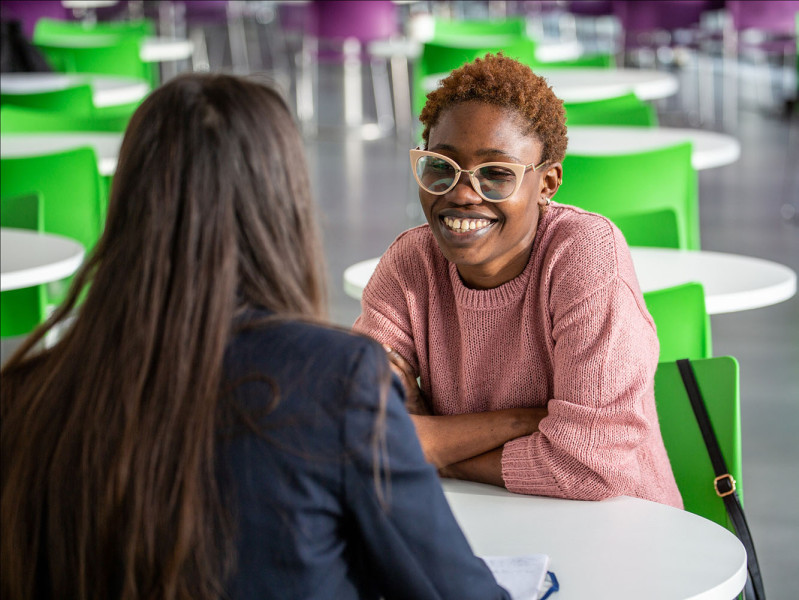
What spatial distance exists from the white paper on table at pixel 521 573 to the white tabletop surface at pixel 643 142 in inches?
92.1

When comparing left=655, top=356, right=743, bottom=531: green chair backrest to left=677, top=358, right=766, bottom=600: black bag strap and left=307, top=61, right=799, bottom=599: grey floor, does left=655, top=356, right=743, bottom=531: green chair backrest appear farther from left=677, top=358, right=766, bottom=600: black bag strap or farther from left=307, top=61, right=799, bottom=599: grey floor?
left=307, top=61, right=799, bottom=599: grey floor

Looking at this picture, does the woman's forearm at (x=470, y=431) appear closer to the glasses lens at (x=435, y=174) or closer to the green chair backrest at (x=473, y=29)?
the glasses lens at (x=435, y=174)

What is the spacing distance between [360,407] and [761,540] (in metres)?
2.23

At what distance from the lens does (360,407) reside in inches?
41.3

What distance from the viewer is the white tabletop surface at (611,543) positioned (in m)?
1.33

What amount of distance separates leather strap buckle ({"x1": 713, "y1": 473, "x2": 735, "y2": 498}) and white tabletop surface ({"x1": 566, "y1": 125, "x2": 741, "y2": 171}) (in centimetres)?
181

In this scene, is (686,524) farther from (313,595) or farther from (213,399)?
(213,399)

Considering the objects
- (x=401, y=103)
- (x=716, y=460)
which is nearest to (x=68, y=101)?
(x=716, y=460)

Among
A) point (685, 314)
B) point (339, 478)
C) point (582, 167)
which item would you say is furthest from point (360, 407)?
point (582, 167)

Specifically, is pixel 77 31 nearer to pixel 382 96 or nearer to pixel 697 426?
pixel 382 96

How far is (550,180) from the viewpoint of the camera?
73.4 inches

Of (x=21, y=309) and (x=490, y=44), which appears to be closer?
(x=21, y=309)

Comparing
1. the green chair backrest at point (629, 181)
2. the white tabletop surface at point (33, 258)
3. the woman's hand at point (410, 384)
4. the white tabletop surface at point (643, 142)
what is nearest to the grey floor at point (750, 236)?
the woman's hand at point (410, 384)

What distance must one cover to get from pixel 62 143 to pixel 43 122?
1.14 feet
